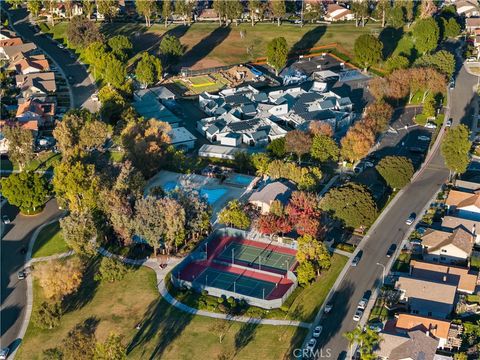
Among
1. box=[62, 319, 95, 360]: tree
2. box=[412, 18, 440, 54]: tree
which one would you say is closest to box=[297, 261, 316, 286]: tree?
box=[62, 319, 95, 360]: tree

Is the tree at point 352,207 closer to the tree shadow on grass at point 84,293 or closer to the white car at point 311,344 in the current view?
the white car at point 311,344

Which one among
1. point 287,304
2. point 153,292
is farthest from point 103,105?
point 287,304

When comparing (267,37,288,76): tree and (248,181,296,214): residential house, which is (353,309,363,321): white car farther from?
(267,37,288,76): tree

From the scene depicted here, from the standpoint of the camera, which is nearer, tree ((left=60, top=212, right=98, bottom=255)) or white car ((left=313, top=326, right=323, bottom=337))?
white car ((left=313, top=326, right=323, bottom=337))

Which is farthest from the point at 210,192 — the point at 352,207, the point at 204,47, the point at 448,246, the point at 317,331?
the point at 204,47

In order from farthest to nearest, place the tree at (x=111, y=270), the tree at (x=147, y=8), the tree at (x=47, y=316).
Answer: the tree at (x=147, y=8) < the tree at (x=111, y=270) < the tree at (x=47, y=316)

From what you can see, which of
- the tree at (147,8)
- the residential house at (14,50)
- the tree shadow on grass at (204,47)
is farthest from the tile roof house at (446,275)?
the tree at (147,8)

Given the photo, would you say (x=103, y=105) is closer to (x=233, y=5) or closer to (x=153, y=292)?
(x=153, y=292)
